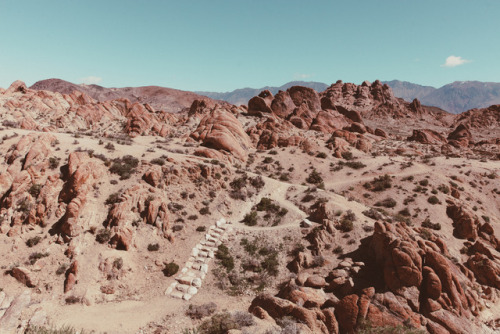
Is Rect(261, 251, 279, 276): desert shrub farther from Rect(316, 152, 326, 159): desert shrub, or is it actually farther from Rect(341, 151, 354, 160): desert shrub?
Rect(341, 151, 354, 160): desert shrub

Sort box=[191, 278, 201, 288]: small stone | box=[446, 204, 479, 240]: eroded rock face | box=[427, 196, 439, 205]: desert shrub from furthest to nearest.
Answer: box=[427, 196, 439, 205]: desert shrub, box=[446, 204, 479, 240]: eroded rock face, box=[191, 278, 201, 288]: small stone

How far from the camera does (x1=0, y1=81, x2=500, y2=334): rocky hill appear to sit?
17.3 meters

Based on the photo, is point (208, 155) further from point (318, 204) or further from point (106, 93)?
point (106, 93)

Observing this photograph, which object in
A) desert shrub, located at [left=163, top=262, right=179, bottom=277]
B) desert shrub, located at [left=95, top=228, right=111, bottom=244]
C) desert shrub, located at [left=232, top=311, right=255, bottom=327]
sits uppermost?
desert shrub, located at [left=95, top=228, right=111, bottom=244]

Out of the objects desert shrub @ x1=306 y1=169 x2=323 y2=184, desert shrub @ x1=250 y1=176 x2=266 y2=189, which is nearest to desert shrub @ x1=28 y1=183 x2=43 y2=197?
desert shrub @ x1=250 y1=176 x2=266 y2=189

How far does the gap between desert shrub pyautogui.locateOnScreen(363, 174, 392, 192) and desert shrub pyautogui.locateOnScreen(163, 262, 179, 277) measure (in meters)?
33.1

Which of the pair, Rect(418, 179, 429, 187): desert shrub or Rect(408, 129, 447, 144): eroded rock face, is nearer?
Rect(418, 179, 429, 187): desert shrub

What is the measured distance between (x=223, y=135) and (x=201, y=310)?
110 ft

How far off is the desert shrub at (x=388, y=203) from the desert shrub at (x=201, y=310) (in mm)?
29861

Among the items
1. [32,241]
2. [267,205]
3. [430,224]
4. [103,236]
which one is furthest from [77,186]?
[430,224]

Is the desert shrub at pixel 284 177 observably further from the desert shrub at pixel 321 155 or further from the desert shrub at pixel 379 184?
the desert shrub at pixel 379 184

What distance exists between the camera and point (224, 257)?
24297 mm

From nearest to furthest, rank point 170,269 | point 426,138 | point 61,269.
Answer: point 61,269, point 170,269, point 426,138

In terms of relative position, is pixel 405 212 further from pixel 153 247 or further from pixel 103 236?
pixel 103 236
